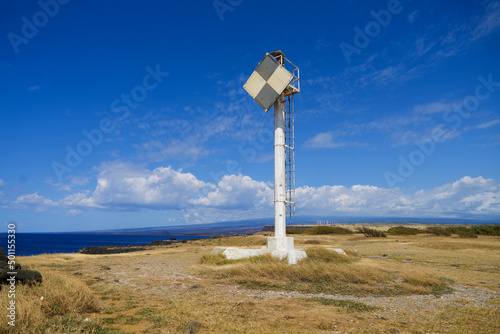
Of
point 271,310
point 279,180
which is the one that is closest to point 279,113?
point 279,180

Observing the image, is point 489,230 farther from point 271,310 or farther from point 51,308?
point 51,308

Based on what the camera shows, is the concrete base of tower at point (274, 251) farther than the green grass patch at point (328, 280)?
Yes

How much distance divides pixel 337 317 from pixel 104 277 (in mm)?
10440

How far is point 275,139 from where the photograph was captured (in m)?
18.6

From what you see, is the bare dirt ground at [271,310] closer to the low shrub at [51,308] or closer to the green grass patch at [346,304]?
the green grass patch at [346,304]

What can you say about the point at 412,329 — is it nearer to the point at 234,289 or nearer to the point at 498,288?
the point at 234,289

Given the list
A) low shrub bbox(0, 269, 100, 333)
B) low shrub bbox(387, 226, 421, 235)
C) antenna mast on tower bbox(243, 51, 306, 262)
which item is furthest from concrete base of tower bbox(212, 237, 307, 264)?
low shrub bbox(387, 226, 421, 235)

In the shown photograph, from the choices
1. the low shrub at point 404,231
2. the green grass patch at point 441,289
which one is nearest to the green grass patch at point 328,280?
the green grass patch at point 441,289

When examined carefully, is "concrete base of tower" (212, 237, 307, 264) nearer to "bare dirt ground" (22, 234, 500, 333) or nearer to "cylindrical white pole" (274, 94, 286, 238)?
"cylindrical white pole" (274, 94, 286, 238)

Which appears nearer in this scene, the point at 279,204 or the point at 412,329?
the point at 412,329

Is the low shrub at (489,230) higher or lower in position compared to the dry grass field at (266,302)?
lower

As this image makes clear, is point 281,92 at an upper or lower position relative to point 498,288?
upper

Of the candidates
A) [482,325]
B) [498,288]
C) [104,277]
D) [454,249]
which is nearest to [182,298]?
[104,277]

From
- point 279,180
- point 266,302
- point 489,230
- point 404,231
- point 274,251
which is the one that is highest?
point 279,180
